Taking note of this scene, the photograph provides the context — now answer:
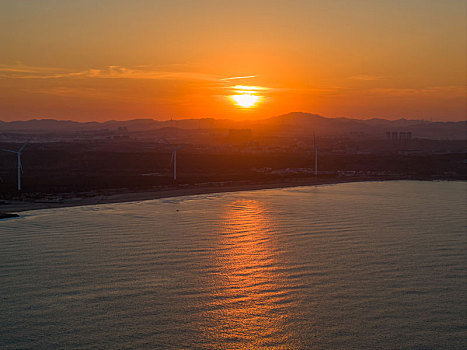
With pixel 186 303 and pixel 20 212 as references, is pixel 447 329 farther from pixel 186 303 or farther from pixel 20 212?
pixel 20 212

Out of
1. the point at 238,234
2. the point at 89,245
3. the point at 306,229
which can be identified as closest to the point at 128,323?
the point at 89,245

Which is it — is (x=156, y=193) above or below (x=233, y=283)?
above

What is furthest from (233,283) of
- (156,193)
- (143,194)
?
(156,193)

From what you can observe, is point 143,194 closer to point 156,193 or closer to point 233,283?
point 156,193

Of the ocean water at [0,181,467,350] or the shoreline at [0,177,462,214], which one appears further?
the shoreline at [0,177,462,214]

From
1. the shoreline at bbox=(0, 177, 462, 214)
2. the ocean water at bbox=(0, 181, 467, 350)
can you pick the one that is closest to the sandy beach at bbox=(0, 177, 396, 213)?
the shoreline at bbox=(0, 177, 462, 214)

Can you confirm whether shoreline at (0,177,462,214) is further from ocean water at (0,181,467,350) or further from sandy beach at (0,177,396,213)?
ocean water at (0,181,467,350)

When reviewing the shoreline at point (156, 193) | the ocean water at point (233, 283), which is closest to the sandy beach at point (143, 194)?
Answer: the shoreline at point (156, 193)

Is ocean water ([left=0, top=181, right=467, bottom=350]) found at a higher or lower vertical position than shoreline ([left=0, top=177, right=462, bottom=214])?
lower
